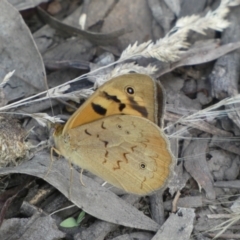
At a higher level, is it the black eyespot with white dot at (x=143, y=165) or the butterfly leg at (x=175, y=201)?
the black eyespot with white dot at (x=143, y=165)

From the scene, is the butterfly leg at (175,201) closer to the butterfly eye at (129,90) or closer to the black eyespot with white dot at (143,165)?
the black eyespot with white dot at (143,165)

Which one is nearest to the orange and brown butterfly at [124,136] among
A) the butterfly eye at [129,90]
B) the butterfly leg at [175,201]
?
the butterfly eye at [129,90]

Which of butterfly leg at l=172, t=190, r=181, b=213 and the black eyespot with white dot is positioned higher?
the black eyespot with white dot

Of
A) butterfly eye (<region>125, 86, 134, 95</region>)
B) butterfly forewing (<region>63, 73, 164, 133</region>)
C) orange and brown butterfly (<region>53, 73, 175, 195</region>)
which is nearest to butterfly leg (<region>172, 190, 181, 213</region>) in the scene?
orange and brown butterfly (<region>53, 73, 175, 195</region>)


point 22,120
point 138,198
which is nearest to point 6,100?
point 22,120

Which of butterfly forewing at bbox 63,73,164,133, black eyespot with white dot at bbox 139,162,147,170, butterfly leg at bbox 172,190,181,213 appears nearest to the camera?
butterfly forewing at bbox 63,73,164,133

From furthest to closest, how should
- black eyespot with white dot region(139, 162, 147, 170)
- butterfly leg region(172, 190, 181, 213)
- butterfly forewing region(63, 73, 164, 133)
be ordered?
butterfly leg region(172, 190, 181, 213), black eyespot with white dot region(139, 162, 147, 170), butterfly forewing region(63, 73, 164, 133)

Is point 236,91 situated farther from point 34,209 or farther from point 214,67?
point 34,209

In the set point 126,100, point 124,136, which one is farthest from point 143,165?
point 126,100

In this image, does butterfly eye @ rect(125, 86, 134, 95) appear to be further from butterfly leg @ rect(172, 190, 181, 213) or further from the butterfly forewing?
butterfly leg @ rect(172, 190, 181, 213)
